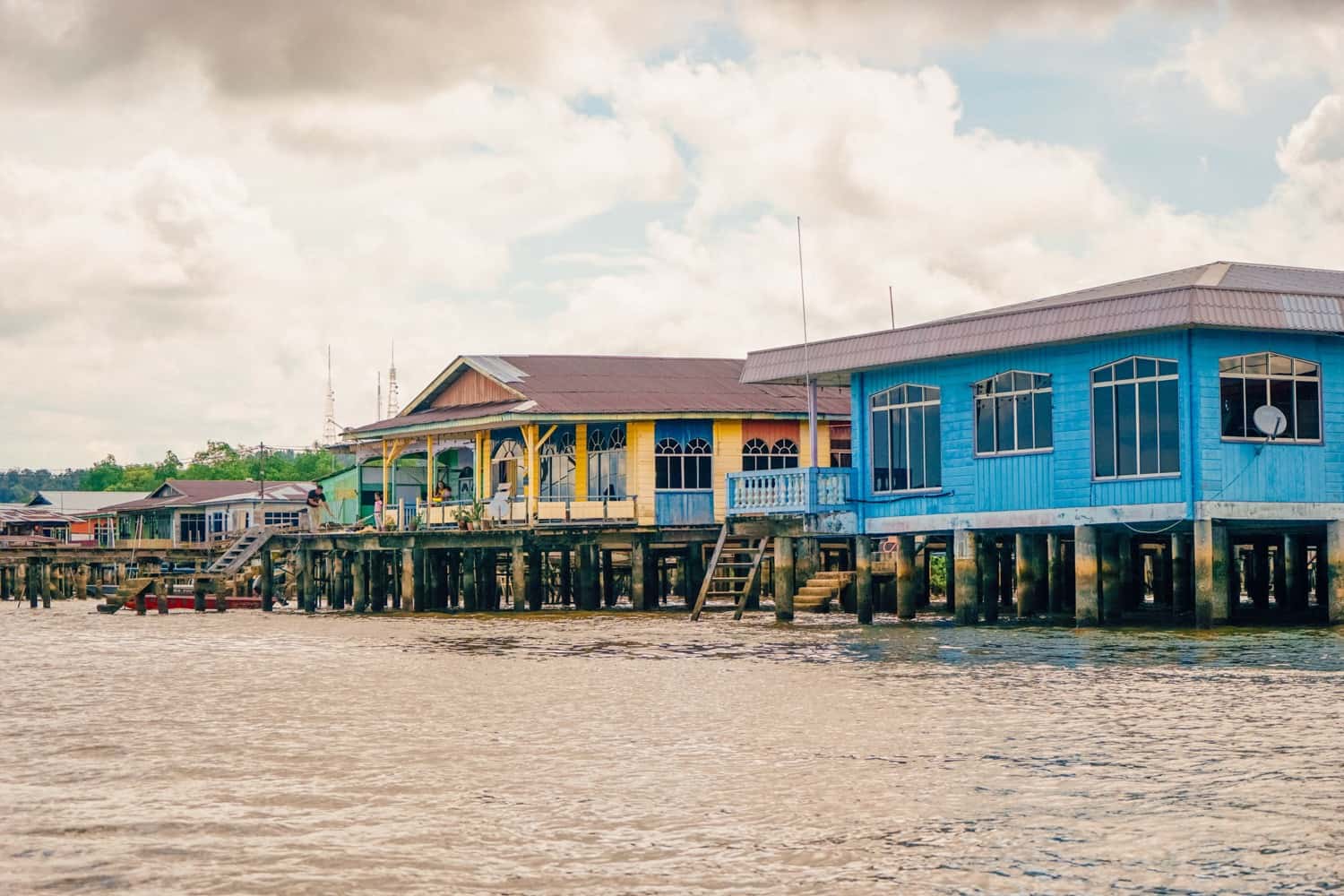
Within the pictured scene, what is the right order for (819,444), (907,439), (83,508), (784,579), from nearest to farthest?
(907,439) → (784,579) → (819,444) → (83,508)

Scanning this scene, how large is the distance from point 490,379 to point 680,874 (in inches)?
1379

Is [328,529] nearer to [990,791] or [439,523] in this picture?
[439,523]

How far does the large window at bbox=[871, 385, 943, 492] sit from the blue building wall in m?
0.28

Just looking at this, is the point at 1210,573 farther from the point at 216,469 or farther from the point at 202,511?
the point at 216,469

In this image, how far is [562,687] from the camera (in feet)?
66.9

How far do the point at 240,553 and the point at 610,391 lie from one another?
12.6m

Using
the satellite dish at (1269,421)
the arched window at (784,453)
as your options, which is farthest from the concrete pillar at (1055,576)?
the arched window at (784,453)

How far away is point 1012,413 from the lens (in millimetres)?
28422

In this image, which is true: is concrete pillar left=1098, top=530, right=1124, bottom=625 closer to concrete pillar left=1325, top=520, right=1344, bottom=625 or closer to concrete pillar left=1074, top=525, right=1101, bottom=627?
concrete pillar left=1074, top=525, right=1101, bottom=627

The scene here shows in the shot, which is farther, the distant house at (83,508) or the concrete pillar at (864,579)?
the distant house at (83,508)

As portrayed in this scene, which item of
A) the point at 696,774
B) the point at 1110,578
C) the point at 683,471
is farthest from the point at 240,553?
the point at 696,774

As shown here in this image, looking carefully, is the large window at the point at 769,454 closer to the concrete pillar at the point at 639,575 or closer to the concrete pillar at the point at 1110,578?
the concrete pillar at the point at 639,575

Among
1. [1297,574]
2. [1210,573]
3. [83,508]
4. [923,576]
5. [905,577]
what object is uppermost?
[83,508]

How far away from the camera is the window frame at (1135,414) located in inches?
1020
